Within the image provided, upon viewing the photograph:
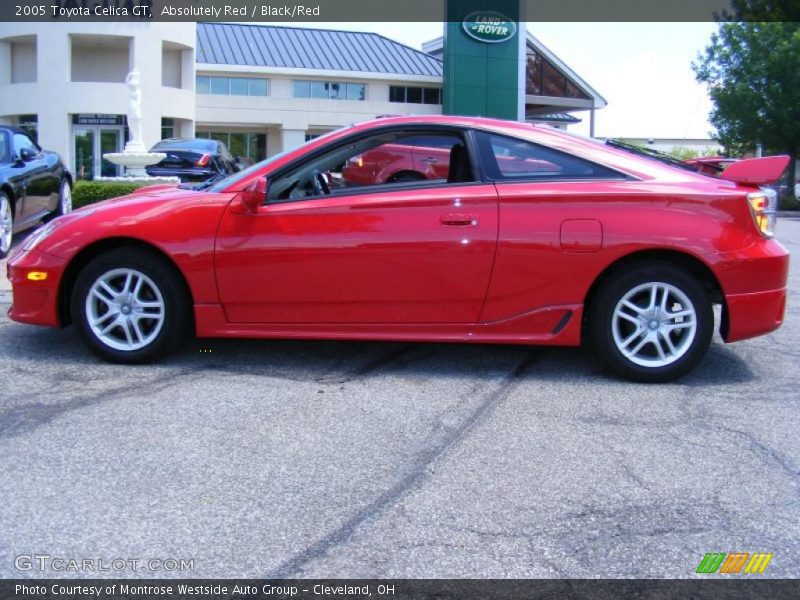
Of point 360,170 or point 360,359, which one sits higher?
point 360,170

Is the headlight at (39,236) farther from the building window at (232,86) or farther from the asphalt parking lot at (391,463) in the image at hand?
the building window at (232,86)

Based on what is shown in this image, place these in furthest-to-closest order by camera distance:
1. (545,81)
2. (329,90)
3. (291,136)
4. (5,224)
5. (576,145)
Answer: (545,81) → (329,90) → (291,136) → (5,224) → (576,145)

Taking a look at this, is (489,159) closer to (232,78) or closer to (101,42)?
(101,42)

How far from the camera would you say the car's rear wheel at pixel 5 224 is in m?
9.18

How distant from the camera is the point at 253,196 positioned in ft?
16.8

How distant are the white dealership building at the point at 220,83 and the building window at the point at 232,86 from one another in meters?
0.05

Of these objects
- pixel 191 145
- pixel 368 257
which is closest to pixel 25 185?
pixel 368 257

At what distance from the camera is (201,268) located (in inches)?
203

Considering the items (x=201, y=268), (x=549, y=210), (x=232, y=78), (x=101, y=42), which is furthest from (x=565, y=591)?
(x=232, y=78)

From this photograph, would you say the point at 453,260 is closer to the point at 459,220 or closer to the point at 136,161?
the point at 459,220

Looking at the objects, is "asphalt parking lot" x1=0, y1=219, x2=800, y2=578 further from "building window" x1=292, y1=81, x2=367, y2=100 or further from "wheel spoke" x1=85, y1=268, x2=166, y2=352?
"building window" x1=292, y1=81, x2=367, y2=100

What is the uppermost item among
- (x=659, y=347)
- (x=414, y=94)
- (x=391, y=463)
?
(x=414, y=94)

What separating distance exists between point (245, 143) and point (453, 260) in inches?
1759

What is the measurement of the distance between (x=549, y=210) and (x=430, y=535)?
2.51 metres
